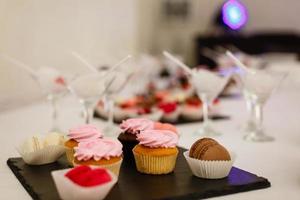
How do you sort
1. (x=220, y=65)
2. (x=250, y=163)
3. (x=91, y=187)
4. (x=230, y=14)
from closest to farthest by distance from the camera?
(x=91, y=187) → (x=250, y=163) → (x=220, y=65) → (x=230, y=14)

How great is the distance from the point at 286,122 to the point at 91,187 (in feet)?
4.05

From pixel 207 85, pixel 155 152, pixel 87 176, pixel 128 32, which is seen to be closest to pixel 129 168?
pixel 155 152

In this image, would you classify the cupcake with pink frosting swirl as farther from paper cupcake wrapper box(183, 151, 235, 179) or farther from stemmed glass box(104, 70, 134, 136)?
stemmed glass box(104, 70, 134, 136)

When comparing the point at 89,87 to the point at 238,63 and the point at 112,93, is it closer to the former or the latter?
the point at 112,93

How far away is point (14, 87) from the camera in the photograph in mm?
2668

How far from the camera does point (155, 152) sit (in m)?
1.25

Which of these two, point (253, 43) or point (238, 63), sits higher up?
point (238, 63)

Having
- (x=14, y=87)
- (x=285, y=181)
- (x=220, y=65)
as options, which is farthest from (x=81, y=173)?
(x=220, y=65)

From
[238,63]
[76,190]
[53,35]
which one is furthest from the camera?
[53,35]

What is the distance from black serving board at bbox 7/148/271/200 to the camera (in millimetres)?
1107

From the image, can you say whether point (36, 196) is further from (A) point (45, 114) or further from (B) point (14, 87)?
(B) point (14, 87)

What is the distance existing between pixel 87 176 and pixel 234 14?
4956 millimetres

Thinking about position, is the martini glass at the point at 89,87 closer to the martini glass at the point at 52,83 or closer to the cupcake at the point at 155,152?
the martini glass at the point at 52,83

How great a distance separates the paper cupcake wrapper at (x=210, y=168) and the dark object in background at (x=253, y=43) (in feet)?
13.1
